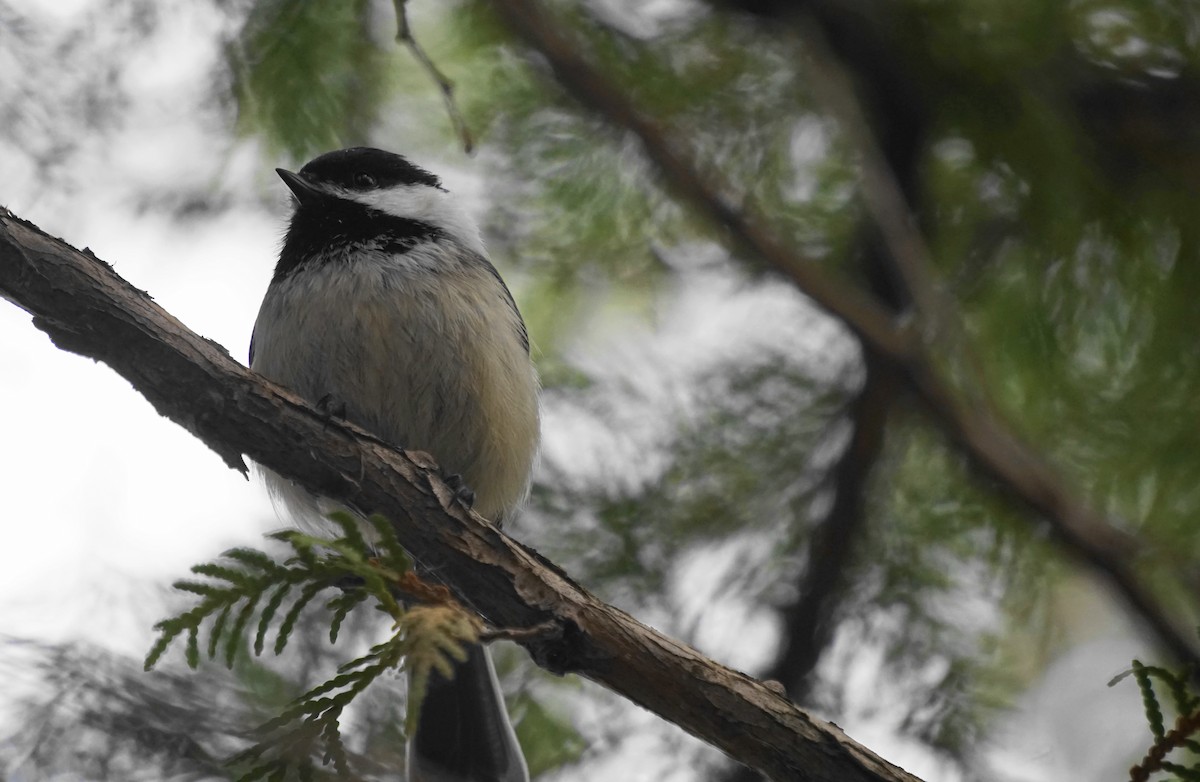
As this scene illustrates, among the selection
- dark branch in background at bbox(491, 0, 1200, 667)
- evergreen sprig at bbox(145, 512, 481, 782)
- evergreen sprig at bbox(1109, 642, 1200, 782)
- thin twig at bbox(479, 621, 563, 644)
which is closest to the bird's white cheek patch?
dark branch in background at bbox(491, 0, 1200, 667)

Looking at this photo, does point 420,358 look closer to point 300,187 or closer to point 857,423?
point 300,187

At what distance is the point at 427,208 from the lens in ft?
13.2

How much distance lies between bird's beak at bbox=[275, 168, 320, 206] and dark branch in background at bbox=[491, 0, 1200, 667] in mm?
854

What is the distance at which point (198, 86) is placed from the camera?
12.8ft

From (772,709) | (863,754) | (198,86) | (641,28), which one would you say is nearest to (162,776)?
(772,709)

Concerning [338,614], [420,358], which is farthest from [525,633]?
[420,358]

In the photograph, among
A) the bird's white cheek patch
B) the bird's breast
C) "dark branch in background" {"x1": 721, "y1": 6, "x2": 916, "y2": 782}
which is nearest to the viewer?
the bird's breast

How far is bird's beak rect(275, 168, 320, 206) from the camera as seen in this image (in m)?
3.67

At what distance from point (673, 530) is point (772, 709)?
1.40 m

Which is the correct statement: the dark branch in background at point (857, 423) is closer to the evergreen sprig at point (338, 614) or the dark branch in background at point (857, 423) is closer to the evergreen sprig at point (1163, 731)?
the evergreen sprig at point (1163, 731)

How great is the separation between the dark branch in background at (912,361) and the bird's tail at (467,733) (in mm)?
1495

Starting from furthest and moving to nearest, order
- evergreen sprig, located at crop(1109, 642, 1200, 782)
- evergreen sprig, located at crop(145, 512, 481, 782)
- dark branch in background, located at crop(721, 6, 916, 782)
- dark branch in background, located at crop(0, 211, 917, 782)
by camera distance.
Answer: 1. dark branch in background, located at crop(721, 6, 916, 782)
2. dark branch in background, located at crop(0, 211, 917, 782)
3. evergreen sprig, located at crop(1109, 642, 1200, 782)
4. evergreen sprig, located at crop(145, 512, 481, 782)

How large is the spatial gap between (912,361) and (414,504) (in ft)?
5.25

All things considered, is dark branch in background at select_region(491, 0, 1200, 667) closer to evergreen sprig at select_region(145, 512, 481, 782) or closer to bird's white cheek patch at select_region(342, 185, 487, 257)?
bird's white cheek patch at select_region(342, 185, 487, 257)
